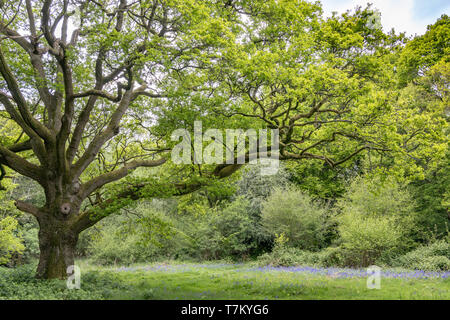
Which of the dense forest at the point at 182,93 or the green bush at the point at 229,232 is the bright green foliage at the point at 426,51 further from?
the green bush at the point at 229,232

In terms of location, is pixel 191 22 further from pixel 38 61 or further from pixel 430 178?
pixel 430 178

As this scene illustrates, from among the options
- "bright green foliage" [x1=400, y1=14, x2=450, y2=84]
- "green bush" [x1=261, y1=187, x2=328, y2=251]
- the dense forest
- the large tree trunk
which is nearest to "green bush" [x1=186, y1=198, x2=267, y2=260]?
"green bush" [x1=261, y1=187, x2=328, y2=251]

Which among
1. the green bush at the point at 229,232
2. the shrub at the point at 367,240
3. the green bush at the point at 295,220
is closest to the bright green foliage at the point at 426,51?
the green bush at the point at 295,220

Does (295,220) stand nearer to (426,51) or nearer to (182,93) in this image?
(182,93)

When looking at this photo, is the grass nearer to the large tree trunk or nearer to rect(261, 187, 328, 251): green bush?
the large tree trunk

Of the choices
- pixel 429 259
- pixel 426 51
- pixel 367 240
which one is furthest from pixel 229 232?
pixel 426 51

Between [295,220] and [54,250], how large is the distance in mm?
14869

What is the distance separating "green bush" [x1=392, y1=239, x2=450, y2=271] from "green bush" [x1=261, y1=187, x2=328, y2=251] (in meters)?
5.47

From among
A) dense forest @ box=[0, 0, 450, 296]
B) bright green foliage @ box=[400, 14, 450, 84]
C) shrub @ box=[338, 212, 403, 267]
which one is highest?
bright green foliage @ box=[400, 14, 450, 84]

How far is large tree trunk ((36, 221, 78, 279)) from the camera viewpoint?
1021cm

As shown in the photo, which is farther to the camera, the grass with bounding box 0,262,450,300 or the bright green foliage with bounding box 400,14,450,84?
the bright green foliage with bounding box 400,14,450,84

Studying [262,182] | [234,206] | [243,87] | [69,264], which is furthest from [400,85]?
[69,264]

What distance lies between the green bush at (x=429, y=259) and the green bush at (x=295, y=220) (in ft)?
18.0

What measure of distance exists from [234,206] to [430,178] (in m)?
13.3
